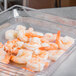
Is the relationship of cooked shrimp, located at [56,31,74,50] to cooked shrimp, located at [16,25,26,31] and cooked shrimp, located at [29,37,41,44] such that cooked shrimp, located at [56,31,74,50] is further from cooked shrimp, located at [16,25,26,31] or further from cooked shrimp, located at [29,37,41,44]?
cooked shrimp, located at [16,25,26,31]

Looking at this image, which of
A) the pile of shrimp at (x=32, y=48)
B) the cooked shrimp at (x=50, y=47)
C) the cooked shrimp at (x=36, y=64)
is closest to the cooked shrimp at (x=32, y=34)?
the pile of shrimp at (x=32, y=48)

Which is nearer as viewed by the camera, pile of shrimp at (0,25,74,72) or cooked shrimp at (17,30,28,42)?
pile of shrimp at (0,25,74,72)

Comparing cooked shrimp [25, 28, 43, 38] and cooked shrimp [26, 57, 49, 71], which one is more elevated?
cooked shrimp [25, 28, 43, 38]

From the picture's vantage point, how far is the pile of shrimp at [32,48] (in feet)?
2.28

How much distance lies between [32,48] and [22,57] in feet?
0.27

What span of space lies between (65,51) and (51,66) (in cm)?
11

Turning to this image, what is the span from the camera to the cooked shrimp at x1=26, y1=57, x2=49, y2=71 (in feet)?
2.13

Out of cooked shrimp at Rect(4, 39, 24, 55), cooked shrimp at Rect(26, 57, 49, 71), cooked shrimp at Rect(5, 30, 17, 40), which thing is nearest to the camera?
cooked shrimp at Rect(26, 57, 49, 71)

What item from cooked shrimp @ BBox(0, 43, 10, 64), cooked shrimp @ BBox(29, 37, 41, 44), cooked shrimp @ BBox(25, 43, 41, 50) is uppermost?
cooked shrimp @ BBox(29, 37, 41, 44)

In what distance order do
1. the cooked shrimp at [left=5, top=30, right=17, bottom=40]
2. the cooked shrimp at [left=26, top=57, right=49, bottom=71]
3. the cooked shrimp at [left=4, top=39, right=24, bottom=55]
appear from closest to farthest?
the cooked shrimp at [left=26, top=57, right=49, bottom=71], the cooked shrimp at [left=4, top=39, right=24, bottom=55], the cooked shrimp at [left=5, top=30, right=17, bottom=40]

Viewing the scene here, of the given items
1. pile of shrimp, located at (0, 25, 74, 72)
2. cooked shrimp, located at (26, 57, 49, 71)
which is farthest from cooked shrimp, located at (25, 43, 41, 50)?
cooked shrimp, located at (26, 57, 49, 71)

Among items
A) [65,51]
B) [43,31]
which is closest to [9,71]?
[65,51]

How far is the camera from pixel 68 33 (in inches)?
37.1

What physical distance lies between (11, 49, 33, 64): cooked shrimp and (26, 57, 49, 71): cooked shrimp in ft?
0.10
